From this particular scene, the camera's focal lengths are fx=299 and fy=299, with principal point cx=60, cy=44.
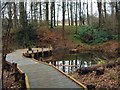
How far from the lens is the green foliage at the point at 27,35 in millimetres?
19575

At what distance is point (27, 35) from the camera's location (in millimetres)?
19500

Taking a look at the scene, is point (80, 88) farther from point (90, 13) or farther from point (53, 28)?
point (90, 13)

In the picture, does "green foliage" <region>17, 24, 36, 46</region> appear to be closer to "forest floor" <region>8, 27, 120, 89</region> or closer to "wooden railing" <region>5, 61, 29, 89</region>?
"forest floor" <region>8, 27, 120, 89</region>

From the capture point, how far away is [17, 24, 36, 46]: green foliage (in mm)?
19575

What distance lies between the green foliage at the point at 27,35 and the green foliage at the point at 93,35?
3761 millimetres

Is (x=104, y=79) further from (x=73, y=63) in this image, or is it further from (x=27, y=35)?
(x=27, y=35)

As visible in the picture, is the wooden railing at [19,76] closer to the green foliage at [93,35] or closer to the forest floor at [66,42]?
the forest floor at [66,42]

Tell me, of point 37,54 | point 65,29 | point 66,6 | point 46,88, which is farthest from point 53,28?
point 46,88

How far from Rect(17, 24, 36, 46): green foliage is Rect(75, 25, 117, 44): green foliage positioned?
3.76m

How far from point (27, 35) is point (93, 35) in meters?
4.91

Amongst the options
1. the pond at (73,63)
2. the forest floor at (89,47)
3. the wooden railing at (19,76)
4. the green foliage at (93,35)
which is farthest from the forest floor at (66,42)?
the wooden railing at (19,76)

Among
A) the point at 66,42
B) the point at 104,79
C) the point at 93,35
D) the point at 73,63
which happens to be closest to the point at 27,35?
the point at 66,42

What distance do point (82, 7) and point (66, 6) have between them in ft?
6.30

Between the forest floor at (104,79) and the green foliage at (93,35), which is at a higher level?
the forest floor at (104,79)
